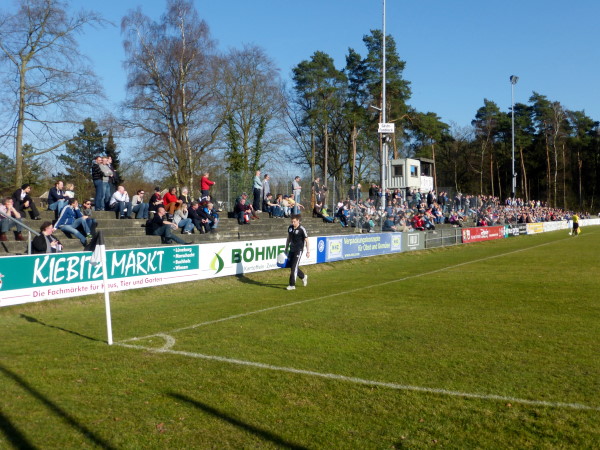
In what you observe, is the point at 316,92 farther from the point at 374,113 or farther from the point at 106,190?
the point at 106,190

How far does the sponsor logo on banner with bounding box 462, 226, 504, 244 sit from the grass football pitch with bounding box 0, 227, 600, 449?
79.5ft

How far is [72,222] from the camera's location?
54.3ft

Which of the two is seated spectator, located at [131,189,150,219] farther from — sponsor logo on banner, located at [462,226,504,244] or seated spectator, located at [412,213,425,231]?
sponsor logo on banner, located at [462,226,504,244]

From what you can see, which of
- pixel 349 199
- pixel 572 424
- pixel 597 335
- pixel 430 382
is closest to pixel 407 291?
pixel 597 335

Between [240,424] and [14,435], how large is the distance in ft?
6.80

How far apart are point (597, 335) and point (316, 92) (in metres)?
50.8

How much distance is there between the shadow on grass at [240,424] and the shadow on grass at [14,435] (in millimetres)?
1583

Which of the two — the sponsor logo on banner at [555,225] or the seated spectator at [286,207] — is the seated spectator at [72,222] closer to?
the seated spectator at [286,207]

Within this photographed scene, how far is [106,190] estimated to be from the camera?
20062mm

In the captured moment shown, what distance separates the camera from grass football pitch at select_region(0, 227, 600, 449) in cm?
511

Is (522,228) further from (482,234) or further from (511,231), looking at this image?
(482,234)

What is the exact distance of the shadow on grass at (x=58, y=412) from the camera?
4973mm

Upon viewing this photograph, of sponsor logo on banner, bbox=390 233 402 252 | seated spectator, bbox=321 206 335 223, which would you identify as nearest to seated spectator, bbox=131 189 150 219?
seated spectator, bbox=321 206 335 223

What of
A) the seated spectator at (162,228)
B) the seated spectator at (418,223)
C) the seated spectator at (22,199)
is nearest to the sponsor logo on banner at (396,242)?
the seated spectator at (418,223)
